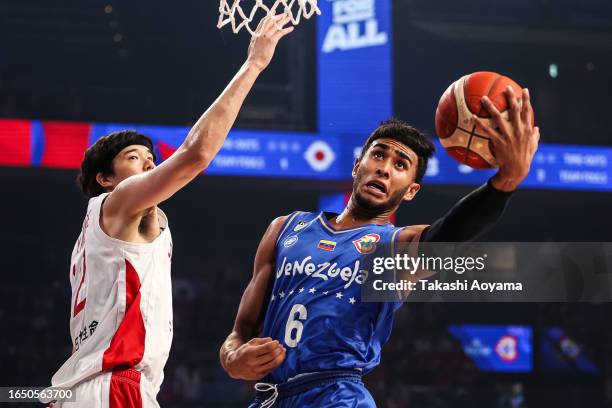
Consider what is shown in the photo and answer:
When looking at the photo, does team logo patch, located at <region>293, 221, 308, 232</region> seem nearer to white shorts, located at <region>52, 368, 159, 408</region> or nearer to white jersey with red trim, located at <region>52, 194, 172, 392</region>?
white jersey with red trim, located at <region>52, 194, 172, 392</region>

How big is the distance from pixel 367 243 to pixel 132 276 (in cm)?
89

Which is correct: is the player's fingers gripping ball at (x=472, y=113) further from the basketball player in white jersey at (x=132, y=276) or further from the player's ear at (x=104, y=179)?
the player's ear at (x=104, y=179)

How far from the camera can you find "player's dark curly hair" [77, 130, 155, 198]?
3.42 metres

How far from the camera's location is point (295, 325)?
3.12 meters

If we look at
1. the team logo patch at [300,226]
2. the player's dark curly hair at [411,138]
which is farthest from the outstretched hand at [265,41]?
the team logo patch at [300,226]

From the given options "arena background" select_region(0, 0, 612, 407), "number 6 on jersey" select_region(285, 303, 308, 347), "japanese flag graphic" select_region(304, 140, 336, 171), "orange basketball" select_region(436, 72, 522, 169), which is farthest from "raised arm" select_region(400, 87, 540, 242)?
"japanese flag graphic" select_region(304, 140, 336, 171)

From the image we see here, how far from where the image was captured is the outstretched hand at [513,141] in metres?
2.30

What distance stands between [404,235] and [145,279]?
37.8 inches

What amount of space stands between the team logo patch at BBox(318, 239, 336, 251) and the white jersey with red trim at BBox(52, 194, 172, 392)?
634 millimetres

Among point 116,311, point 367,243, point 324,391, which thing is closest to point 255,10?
point 367,243

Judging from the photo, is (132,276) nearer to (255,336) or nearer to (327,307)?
(255,336)

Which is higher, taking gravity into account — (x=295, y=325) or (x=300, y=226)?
(x=300, y=226)

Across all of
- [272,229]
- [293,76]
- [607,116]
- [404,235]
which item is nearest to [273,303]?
[272,229]

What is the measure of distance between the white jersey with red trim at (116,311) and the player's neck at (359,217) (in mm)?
773
